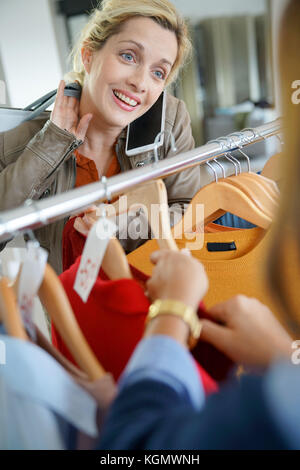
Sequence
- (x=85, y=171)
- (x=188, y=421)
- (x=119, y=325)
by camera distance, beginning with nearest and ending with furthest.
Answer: (x=188, y=421)
(x=119, y=325)
(x=85, y=171)

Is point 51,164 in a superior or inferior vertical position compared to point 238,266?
superior

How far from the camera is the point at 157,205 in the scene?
0.78 m

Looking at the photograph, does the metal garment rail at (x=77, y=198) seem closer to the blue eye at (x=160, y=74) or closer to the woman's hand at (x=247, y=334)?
the woman's hand at (x=247, y=334)

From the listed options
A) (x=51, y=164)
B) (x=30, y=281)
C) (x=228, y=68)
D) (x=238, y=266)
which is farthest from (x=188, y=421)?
(x=228, y=68)

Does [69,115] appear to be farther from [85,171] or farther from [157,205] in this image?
[157,205]

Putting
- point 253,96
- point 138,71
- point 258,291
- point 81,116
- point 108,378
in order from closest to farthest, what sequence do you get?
point 108,378 → point 258,291 → point 138,71 → point 81,116 → point 253,96

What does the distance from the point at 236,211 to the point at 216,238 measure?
2.8 inches

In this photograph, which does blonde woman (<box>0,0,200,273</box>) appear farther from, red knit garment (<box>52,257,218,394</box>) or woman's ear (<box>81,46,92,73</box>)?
red knit garment (<box>52,257,218,394</box>)

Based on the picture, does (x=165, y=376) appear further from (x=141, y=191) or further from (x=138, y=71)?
(x=138, y=71)

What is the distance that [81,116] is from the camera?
1.34 meters

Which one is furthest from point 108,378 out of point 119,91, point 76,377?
point 119,91

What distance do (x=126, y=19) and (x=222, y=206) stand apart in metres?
0.72

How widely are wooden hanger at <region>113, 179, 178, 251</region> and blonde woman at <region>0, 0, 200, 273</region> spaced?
1.20 ft

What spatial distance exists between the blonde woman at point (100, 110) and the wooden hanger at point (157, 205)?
14.4 inches
